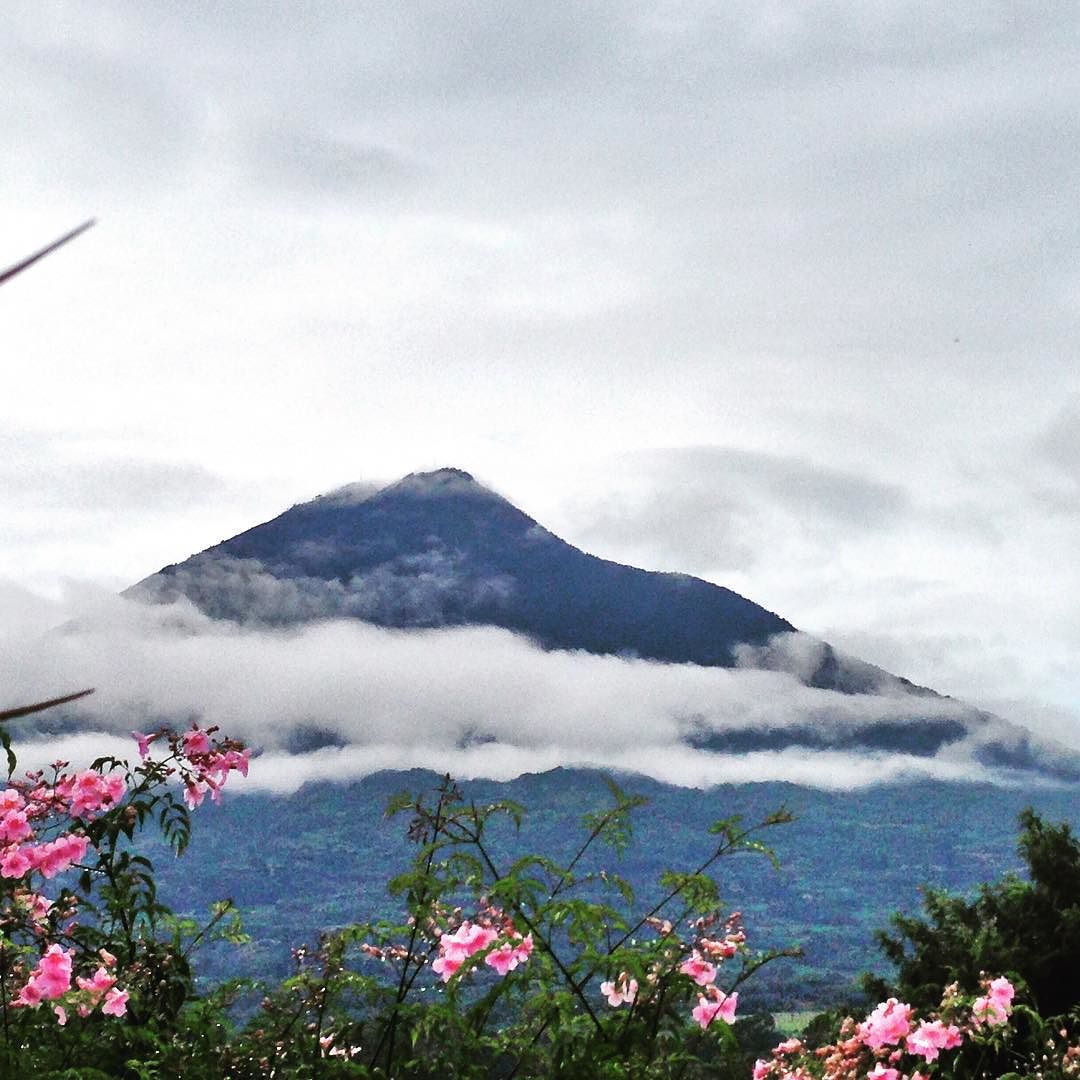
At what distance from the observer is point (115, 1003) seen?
534cm

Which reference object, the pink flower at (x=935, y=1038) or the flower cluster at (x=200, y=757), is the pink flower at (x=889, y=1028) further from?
the flower cluster at (x=200, y=757)

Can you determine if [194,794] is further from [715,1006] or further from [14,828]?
[715,1006]

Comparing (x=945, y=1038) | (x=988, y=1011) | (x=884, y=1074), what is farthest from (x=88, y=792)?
(x=988, y=1011)

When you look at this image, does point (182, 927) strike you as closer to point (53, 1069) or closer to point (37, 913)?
point (37, 913)

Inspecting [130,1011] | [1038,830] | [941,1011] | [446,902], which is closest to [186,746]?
[130,1011]

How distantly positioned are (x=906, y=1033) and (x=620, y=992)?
1.85 metres

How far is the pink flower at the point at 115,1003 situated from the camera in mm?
5301

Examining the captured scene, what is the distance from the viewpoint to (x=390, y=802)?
202 inches

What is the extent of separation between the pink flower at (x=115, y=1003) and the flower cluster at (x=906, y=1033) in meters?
Answer: 2.99

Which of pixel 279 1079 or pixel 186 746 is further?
pixel 186 746

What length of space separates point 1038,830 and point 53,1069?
25.9 metres

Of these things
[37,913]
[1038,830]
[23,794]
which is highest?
[23,794]

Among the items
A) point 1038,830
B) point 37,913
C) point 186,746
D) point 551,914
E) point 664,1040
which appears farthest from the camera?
point 1038,830

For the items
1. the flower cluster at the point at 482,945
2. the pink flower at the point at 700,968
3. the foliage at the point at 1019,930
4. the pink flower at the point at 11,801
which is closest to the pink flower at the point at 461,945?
the flower cluster at the point at 482,945
